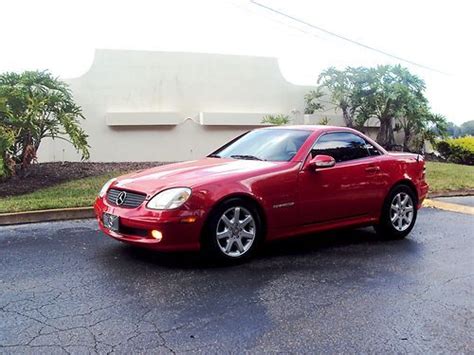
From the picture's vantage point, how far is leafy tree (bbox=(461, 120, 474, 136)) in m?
18.9

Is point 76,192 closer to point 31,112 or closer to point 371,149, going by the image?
point 31,112

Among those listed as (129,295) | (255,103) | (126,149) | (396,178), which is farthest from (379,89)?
(129,295)

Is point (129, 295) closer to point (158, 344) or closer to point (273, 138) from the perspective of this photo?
point (158, 344)

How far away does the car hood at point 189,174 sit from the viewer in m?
5.00

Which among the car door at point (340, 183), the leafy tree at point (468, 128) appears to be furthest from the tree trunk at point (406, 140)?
the car door at point (340, 183)

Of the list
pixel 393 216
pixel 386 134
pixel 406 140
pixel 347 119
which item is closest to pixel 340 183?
pixel 393 216

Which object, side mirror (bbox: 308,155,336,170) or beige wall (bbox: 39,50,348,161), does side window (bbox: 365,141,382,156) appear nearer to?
side mirror (bbox: 308,155,336,170)

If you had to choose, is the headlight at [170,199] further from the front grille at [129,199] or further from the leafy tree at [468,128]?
the leafy tree at [468,128]

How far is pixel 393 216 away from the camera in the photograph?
6.45 metres

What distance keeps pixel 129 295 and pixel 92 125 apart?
8569 mm

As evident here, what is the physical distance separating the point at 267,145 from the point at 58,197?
4.15 meters

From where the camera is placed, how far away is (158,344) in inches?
130

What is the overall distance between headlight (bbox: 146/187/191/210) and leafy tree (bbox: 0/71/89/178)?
5208 mm

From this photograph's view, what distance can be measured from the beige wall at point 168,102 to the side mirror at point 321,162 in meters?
7.52
